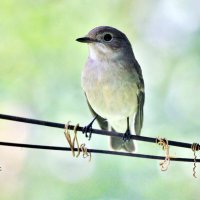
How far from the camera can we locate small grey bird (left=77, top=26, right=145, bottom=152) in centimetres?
432

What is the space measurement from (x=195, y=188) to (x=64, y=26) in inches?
76.0

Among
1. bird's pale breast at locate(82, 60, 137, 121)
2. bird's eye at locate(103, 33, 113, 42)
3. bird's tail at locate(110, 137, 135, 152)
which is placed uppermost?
bird's eye at locate(103, 33, 113, 42)

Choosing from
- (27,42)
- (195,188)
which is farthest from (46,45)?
(195,188)

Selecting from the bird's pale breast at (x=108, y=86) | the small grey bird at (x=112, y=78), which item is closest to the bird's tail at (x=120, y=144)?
the small grey bird at (x=112, y=78)

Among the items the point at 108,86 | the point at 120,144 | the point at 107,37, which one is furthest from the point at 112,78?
the point at 120,144

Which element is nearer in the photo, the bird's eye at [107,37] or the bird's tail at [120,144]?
the bird's eye at [107,37]

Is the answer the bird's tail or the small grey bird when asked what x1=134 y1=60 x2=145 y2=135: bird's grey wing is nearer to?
the small grey bird

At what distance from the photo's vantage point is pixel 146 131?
5.24 meters

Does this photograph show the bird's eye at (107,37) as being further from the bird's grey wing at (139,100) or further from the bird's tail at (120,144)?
the bird's tail at (120,144)

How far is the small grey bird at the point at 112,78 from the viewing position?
4.32 metres

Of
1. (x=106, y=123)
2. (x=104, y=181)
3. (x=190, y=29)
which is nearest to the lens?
(x=104, y=181)

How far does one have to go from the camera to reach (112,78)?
14.1 feet


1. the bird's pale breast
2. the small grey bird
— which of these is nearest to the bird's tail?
the small grey bird

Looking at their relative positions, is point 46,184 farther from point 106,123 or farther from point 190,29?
point 190,29
